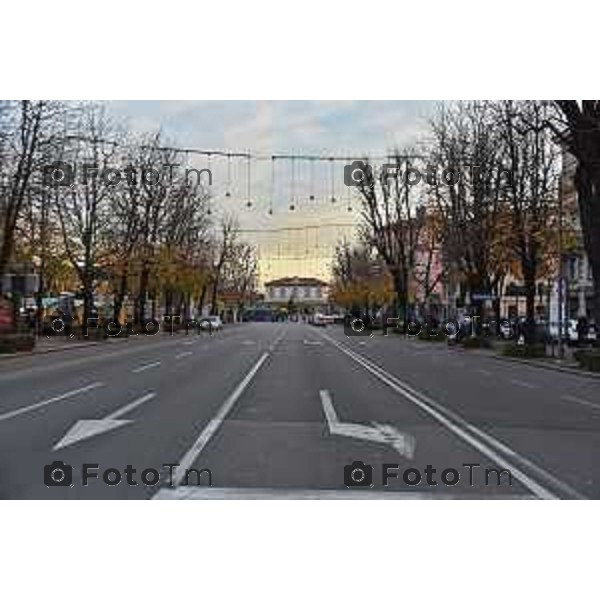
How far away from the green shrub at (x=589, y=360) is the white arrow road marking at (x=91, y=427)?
66.6ft

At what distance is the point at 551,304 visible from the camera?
62156mm

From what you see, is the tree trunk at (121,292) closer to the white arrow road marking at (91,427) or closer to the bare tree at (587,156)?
the bare tree at (587,156)

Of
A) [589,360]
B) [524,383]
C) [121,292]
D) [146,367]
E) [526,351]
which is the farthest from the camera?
[121,292]

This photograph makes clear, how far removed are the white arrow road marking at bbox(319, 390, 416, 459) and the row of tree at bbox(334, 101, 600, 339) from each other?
19463 millimetres

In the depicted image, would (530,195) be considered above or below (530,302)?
above

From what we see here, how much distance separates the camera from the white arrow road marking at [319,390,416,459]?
48.9 ft

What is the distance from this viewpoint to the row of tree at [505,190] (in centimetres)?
3703

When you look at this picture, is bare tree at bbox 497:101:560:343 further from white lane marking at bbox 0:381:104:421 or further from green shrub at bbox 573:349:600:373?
white lane marking at bbox 0:381:104:421

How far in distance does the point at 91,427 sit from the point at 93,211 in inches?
1816

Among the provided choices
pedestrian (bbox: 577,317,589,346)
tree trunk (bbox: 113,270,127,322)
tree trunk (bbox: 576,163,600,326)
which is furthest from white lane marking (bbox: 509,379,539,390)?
tree trunk (bbox: 113,270,127,322)

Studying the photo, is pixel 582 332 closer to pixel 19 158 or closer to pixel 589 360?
pixel 589 360

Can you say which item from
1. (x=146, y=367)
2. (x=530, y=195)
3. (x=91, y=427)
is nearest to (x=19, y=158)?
(x=146, y=367)

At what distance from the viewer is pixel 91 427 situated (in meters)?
16.8

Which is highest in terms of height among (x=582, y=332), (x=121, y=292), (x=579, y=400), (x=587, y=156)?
(x=587, y=156)
